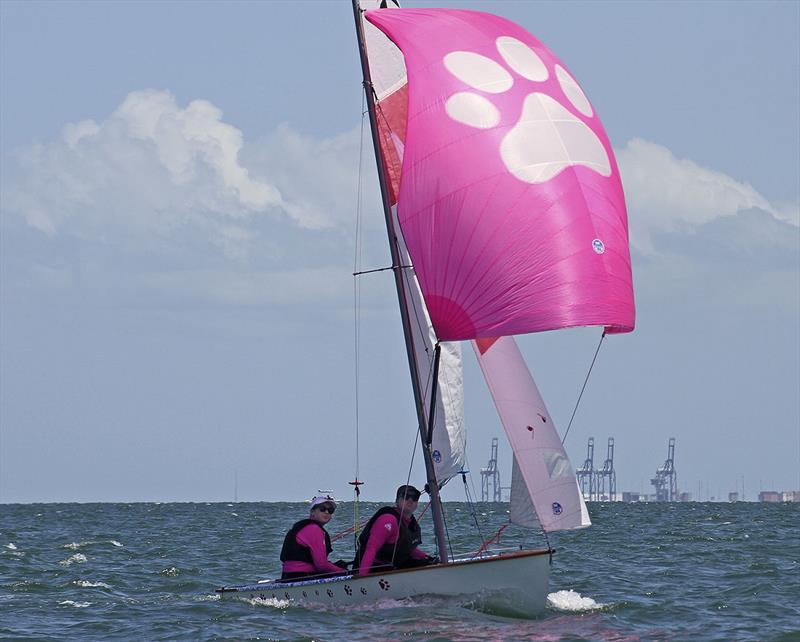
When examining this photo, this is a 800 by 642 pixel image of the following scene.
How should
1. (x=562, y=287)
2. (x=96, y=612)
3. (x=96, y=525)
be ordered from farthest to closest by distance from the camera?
(x=96, y=525), (x=96, y=612), (x=562, y=287)

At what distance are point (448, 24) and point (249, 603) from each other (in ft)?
24.7

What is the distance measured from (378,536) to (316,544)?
98cm

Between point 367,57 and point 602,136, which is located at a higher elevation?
point 367,57

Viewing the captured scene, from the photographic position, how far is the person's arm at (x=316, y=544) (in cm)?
1767

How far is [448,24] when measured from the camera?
1733 centimetres

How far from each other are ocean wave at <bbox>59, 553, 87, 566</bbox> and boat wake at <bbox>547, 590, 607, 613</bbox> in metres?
11.8

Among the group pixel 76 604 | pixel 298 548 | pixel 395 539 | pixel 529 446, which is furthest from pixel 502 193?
pixel 76 604

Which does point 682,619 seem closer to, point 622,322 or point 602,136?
point 622,322

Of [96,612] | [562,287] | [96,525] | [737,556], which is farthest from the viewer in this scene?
[96,525]

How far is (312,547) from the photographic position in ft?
58.2

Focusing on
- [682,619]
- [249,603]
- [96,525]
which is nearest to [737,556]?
[682,619]

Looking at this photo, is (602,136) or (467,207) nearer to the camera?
(467,207)

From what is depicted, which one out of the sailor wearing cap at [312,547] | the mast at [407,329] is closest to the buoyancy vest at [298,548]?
the sailor wearing cap at [312,547]

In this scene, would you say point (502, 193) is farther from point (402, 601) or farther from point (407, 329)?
point (402, 601)
